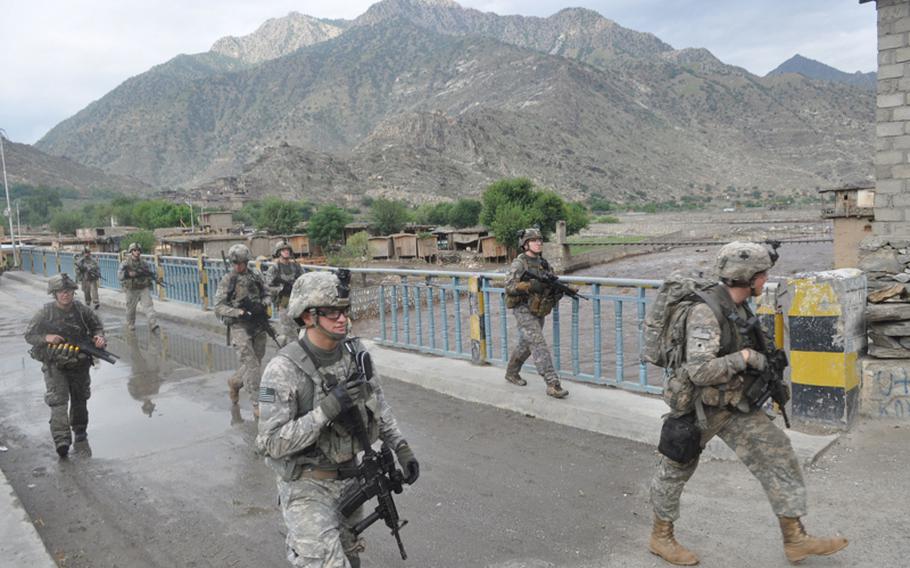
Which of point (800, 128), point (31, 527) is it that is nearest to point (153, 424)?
point (31, 527)

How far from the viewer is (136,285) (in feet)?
41.6

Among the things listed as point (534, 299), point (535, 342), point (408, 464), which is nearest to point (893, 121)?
point (534, 299)

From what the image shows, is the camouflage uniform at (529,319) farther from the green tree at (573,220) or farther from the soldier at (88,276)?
the green tree at (573,220)

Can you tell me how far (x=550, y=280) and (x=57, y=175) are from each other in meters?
159

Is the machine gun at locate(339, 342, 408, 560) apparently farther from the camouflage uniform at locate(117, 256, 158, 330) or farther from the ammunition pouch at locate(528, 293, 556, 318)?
the camouflage uniform at locate(117, 256, 158, 330)

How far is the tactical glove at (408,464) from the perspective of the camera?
2.92 metres

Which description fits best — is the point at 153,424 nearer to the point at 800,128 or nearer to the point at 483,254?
the point at 483,254

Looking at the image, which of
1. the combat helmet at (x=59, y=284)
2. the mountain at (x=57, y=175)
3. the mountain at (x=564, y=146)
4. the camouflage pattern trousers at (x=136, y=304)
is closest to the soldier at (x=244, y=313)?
the combat helmet at (x=59, y=284)

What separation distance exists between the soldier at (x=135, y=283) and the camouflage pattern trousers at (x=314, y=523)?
10.7 m

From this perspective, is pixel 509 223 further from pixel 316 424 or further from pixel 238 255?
pixel 316 424

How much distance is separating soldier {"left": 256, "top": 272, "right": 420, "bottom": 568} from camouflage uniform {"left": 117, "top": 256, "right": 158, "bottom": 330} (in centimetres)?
1063

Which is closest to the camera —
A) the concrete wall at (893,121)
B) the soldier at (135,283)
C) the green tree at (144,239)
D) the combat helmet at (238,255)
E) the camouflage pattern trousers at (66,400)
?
the camouflage pattern trousers at (66,400)

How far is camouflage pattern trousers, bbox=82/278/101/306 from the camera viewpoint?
16.3 metres

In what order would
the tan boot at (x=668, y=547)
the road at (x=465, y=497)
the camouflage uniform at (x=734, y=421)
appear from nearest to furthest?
the camouflage uniform at (x=734, y=421) → the tan boot at (x=668, y=547) → the road at (x=465, y=497)
